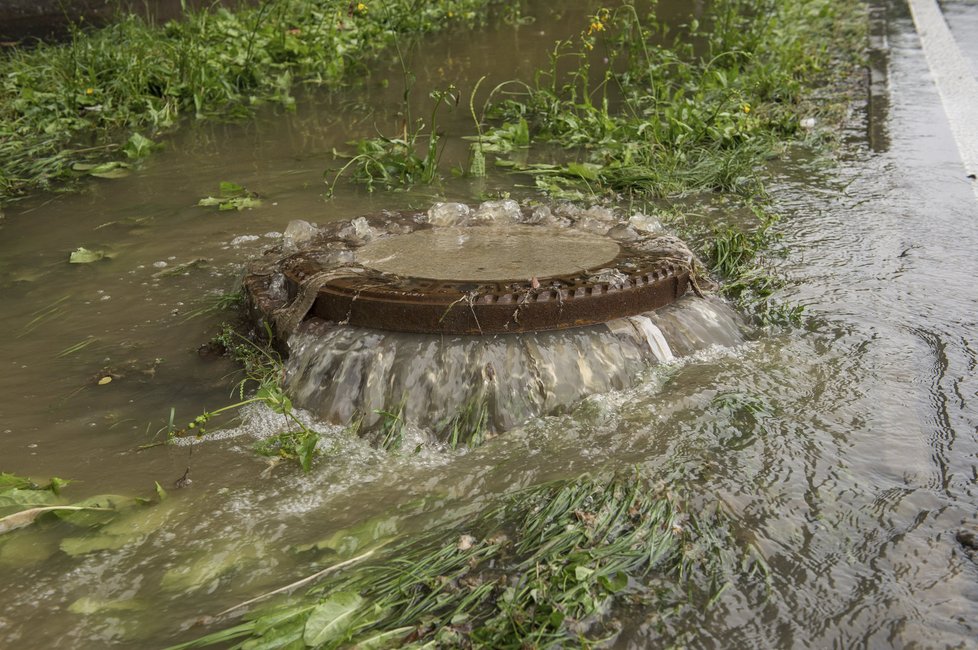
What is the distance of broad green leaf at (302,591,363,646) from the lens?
2422 mm

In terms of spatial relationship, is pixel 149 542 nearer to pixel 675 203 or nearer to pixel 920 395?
pixel 920 395

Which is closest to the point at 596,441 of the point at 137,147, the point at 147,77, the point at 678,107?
the point at 678,107

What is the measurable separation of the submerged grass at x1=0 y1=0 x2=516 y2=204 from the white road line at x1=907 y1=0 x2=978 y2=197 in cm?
474

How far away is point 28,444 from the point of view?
3.57 meters

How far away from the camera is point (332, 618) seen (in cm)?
248

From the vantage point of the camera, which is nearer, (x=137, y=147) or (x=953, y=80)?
(x=137, y=147)

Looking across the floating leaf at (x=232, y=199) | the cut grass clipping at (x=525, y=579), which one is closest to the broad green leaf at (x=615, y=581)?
the cut grass clipping at (x=525, y=579)

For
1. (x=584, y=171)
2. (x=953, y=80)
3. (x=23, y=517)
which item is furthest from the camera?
(x=953, y=80)

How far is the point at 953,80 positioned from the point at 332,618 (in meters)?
8.25

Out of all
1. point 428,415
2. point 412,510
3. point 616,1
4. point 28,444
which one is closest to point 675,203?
point 428,415

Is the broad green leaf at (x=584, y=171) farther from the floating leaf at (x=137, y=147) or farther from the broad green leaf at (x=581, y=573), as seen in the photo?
the broad green leaf at (x=581, y=573)

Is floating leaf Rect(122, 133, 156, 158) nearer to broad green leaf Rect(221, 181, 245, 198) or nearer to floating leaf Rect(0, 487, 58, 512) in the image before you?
broad green leaf Rect(221, 181, 245, 198)

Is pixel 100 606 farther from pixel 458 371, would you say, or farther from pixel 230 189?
pixel 230 189

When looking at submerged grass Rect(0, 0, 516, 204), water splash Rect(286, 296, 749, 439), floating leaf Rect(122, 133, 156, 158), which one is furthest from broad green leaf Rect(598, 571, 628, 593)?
floating leaf Rect(122, 133, 156, 158)
